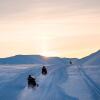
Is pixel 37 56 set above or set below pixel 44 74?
above

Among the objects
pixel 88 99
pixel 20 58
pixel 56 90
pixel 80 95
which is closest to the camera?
pixel 88 99

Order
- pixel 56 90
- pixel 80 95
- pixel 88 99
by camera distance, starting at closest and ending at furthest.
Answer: pixel 88 99 < pixel 80 95 < pixel 56 90

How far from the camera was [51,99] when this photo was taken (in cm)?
2003

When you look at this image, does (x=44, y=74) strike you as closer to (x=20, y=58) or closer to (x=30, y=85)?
(x=30, y=85)

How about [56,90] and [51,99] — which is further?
[56,90]

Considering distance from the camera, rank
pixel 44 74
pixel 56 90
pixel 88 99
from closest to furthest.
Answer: pixel 88 99 < pixel 56 90 < pixel 44 74

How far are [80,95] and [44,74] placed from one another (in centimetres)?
1816

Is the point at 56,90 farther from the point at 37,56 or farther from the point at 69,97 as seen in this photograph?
the point at 37,56

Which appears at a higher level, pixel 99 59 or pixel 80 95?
pixel 99 59

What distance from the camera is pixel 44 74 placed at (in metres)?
39.6

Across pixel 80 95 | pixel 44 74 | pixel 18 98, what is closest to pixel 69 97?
pixel 80 95

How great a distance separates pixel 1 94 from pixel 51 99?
3.32 meters

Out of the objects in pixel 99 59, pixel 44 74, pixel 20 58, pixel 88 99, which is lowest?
pixel 88 99

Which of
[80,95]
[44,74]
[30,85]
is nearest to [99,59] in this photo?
[44,74]
